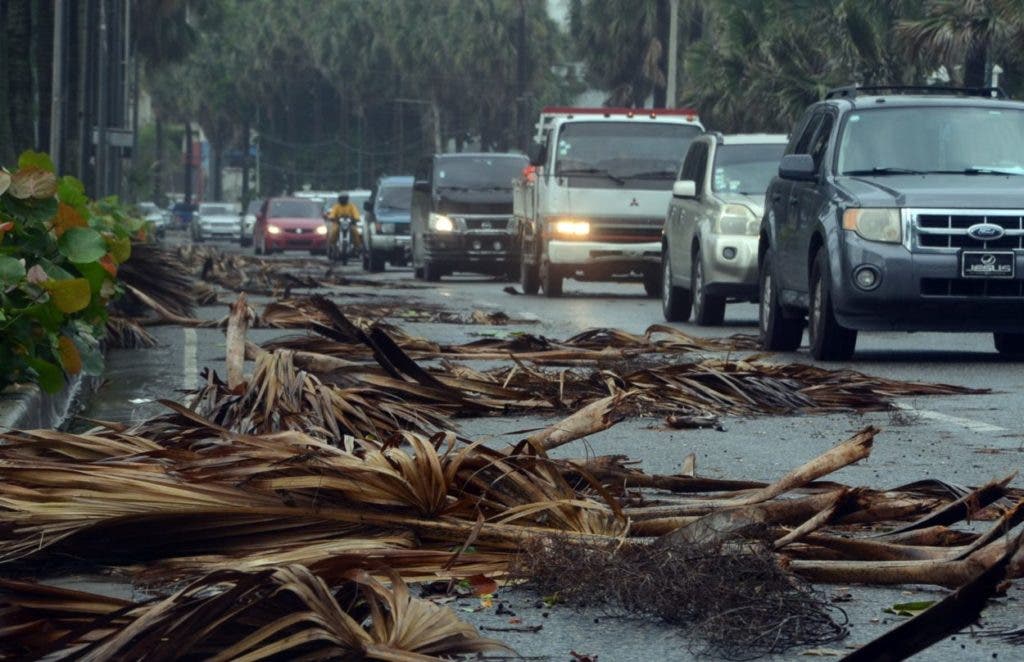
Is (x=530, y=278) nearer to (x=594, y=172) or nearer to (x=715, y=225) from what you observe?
(x=594, y=172)

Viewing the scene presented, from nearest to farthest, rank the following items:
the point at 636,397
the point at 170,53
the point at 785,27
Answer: the point at 636,397 < the point at 785,27 < the point at 170,53

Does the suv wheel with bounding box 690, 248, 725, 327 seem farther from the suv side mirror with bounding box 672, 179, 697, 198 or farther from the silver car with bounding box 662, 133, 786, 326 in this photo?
the suv side mirror with bounding box 672, 179, 697, 198

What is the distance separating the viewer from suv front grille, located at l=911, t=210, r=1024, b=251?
1346 cm

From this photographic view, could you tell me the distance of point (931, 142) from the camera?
47.9 ft

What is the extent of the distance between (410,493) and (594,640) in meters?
1.08

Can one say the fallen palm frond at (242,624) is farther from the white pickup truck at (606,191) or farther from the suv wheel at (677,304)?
the white pickup truck at (606,191)

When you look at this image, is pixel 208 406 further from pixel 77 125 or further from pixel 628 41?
pixel 628 41

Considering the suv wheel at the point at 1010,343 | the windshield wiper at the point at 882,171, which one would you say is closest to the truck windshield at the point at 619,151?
the suv wheel at the point at 1010,343

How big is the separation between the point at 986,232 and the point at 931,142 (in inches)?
51.9

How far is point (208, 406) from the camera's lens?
350 inches

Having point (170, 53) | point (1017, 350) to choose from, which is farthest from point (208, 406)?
point (170, 53)

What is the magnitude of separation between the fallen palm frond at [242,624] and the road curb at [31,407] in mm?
3808

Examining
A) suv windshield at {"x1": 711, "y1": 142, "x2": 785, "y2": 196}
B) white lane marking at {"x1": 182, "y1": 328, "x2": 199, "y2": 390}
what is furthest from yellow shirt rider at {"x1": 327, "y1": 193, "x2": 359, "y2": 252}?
white lane marking at {"x1": 182, "y1": 328, "x2": 199, "y2": 390}

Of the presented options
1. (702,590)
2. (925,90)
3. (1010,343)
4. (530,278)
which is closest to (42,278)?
(702,590)
